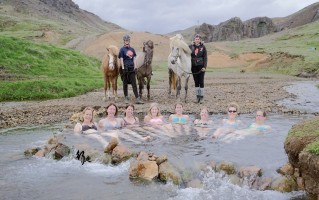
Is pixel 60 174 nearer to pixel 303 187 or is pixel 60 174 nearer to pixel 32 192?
pixel 32 192

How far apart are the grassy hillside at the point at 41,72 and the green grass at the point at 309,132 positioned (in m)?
15.1

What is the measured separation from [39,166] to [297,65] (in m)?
34.4

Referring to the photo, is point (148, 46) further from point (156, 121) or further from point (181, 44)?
point (156, 121)

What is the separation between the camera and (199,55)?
1634 centimetres

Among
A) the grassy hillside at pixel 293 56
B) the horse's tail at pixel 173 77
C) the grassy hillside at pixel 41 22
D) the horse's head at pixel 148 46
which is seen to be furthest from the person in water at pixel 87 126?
the grassy hillside at pixel 41 22

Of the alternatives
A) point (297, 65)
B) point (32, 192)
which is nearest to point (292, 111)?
point (32, 192)

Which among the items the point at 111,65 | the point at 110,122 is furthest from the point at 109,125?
the point at 111,65

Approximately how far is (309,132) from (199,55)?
30.9 feet

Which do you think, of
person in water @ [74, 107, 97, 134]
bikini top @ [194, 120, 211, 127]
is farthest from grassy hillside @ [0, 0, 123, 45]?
bikini top @ [194, 120, 211, 127]

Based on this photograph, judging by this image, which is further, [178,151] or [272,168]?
[178,151]

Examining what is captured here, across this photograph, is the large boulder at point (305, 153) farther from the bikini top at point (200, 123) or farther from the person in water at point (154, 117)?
the person in water at point (154, 117)

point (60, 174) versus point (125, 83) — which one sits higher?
point (125, 83)

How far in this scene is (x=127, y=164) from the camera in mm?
8719

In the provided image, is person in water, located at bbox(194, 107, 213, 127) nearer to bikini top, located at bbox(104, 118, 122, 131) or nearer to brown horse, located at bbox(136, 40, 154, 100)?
bikini top, located at bbox(104, 118, 122, 131)
